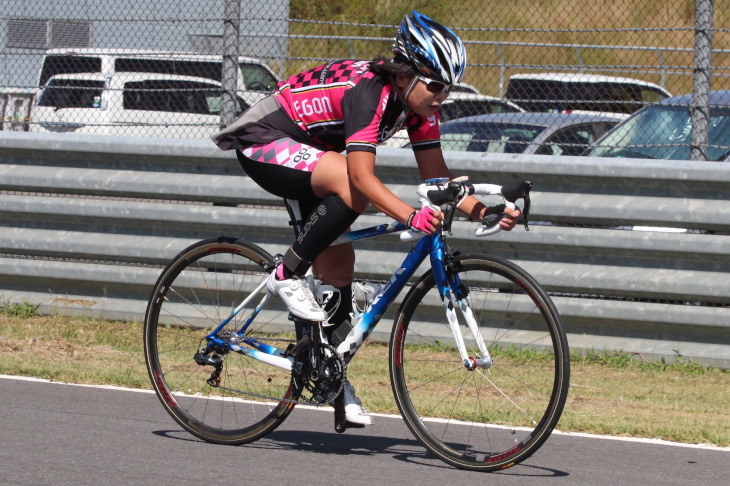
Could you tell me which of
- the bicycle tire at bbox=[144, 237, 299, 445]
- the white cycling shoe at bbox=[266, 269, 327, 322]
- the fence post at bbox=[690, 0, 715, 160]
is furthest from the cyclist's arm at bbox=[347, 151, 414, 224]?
the fence post at bbox=[690, 0, 715, 160]

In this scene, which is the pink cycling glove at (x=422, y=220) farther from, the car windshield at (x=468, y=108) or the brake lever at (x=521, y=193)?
the car windshield at (x=468, y=108)

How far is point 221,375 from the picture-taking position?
5.44 m

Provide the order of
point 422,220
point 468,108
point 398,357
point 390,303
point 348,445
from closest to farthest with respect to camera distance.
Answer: point 422,220 < point 398,357 < point 390,303 < point 348,445 < point 468,108

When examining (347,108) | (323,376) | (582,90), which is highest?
(582,90)

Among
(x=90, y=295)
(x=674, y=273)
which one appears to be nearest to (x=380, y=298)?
(x=674, y=273)

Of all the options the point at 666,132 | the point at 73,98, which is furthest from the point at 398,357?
the point at 73,98

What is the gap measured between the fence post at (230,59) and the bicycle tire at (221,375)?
2519 mm

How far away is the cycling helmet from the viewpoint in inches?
176

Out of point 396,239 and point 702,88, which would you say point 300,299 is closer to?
point 396,239

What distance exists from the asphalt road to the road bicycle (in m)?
0.15

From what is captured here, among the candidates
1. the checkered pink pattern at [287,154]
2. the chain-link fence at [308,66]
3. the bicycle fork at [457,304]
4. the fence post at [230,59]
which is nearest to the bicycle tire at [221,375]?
the checkered pink pattern at [287,154]

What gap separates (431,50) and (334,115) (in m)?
0.55

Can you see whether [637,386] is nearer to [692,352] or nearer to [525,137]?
[692,352]

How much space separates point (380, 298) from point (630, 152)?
5.31m
